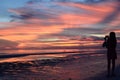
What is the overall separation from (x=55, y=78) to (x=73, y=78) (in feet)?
3.00

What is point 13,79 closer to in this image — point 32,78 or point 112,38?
point 32,78

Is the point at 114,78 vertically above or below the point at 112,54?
below

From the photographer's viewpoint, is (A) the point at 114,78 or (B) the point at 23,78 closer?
(A) the point at 114,78

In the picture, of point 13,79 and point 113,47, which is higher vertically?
point 113,47

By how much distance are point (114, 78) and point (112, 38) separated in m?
1.84

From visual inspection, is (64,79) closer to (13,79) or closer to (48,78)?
(48,78)

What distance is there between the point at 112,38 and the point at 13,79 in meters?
5.25

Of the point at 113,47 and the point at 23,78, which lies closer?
the point at 113,47

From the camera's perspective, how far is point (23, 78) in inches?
659

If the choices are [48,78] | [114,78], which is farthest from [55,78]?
[114,78]

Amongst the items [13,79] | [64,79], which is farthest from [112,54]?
[13,79]

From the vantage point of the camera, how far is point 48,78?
16438 millimetres

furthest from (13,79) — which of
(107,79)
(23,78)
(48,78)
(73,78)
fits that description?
(107,79)

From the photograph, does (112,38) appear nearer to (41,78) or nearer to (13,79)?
(41,78)
